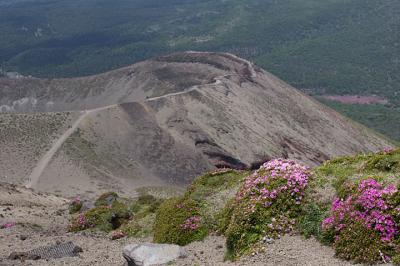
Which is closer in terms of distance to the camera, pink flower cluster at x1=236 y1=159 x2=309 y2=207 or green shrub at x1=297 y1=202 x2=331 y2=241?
green shrub at x1=297 y1=202 x2=331 y2=241

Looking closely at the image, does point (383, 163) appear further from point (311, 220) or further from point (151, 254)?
point (151, 254)

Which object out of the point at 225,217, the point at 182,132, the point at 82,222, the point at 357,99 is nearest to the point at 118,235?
the point at 82,222

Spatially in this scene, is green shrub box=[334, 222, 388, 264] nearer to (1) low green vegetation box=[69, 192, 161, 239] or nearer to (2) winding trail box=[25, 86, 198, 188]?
(1) low green vegetation box=[69, 192, 161, 239]

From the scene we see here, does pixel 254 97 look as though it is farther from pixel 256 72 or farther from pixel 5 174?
pixel 5 174

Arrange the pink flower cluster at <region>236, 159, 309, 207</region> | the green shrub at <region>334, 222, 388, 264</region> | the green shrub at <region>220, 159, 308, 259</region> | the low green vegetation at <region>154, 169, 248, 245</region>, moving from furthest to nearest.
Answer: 1. the low green vegetation at <region>154, 169, 248, 245</region>
2. the pink flower cluster at <region>236, 159, 309, 207</region>
3. the green shrub at <region>220, 159, 308, 259</region>
4. the green shrub at <region>334, 222, 388, 264</region>

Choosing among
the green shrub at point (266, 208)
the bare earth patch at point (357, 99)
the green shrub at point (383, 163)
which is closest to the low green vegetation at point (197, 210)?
the green shrub at point (266, 208)

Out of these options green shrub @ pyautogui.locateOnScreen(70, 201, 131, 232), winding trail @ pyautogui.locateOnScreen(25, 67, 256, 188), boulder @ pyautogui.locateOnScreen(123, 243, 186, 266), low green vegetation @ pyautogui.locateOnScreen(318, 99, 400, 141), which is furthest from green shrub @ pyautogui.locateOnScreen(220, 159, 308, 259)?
low green vegetation @ pyautogui.locateOnScreen(318, 99, 400, 141)

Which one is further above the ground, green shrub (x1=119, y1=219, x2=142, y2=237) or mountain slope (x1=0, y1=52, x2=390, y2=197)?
green shrub (x1=119, y1=219, x2=142, y2=237)

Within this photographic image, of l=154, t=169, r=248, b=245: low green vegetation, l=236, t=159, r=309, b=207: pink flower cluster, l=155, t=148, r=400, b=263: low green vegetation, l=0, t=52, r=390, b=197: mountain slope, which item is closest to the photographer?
l=155, t=148, r=400, b=263: low green vegetation

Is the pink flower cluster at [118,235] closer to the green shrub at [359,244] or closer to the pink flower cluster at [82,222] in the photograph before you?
the pink flower cluster at [82,222]
